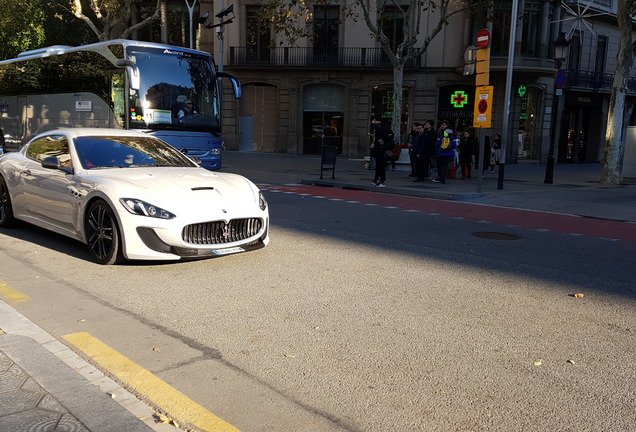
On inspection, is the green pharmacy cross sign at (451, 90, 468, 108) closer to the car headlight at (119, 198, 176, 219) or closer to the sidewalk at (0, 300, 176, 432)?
the car headlight at (119, 198, 176, 219)

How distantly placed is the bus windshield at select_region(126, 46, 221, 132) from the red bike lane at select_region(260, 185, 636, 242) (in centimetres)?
275

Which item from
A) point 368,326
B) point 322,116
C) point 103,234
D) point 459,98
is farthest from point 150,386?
point 322,116

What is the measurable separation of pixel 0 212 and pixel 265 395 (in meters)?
6.85

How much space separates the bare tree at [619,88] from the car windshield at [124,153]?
1659 cm

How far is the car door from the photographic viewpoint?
6945mm

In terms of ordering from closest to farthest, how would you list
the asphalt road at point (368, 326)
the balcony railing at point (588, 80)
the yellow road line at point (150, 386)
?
the yellow road line at point (150, 386) < the asphalt road at point (368, 326) < the balcony railing at point (588, 80)

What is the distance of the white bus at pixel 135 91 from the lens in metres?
14.6

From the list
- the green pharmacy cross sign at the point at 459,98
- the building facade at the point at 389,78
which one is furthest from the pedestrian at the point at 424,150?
the green pharmacy cross sign at the point at 459,98

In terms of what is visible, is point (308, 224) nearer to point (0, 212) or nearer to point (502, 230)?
point (502, 230)

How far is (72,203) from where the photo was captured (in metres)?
6.80

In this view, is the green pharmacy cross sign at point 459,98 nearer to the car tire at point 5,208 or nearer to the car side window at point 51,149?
the car side window at point 51,149

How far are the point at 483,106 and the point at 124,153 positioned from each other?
9928 mm

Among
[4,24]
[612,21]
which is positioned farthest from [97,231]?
[612,21]

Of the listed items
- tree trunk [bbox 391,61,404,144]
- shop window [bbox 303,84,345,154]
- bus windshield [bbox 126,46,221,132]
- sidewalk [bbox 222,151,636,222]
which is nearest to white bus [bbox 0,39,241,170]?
bus windshield [bbox 126,46,221,132]
